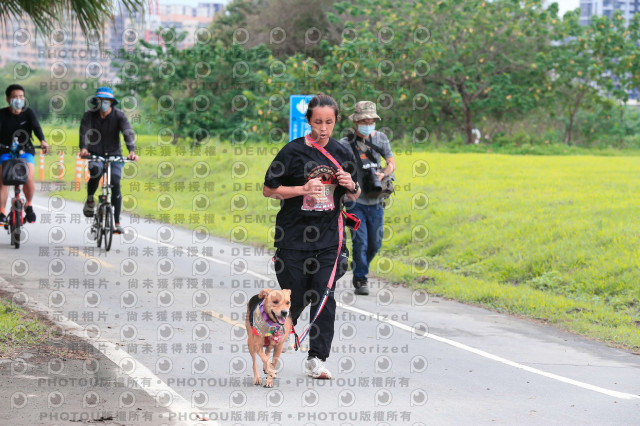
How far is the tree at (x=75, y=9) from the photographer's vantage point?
10898mm

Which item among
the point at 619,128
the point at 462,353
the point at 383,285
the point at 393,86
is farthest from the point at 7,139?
the point at 619,128

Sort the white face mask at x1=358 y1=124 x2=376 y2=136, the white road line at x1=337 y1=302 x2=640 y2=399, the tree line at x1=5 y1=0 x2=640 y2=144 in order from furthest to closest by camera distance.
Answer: the tree line at x1=5 y1=0 x2=640 y2=144 → the white face mask at x1=358 y1=124 x2=376 y2=136 → the white road line at x1=337 y1=302 x2=640 y2=399

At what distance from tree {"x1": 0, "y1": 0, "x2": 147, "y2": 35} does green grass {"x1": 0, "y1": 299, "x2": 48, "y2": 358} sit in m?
3.33

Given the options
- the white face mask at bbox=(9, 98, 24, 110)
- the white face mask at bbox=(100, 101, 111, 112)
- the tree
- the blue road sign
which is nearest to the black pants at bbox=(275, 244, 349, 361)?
the tree

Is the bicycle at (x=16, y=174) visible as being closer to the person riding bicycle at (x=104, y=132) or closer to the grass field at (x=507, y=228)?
the person riding bicycle at (x=104, y=132)

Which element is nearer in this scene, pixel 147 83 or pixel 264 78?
pixel 264 78

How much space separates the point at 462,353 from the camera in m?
8.95

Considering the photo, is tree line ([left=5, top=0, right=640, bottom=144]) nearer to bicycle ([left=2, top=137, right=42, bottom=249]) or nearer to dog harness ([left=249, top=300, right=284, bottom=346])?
bicycle ([left=2, top=137, right=42, bottom=249])

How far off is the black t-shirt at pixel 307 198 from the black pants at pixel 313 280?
0.28 feet

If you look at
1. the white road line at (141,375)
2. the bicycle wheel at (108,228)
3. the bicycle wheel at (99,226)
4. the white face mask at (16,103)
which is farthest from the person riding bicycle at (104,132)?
the white road line at (141,375)

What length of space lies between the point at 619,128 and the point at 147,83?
66.7ft

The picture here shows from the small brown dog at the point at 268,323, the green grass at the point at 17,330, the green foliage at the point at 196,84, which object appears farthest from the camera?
the green foliage at the point at 196,84

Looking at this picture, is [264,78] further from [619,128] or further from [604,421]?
[604,421]

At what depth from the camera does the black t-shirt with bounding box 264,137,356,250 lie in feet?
23.6
